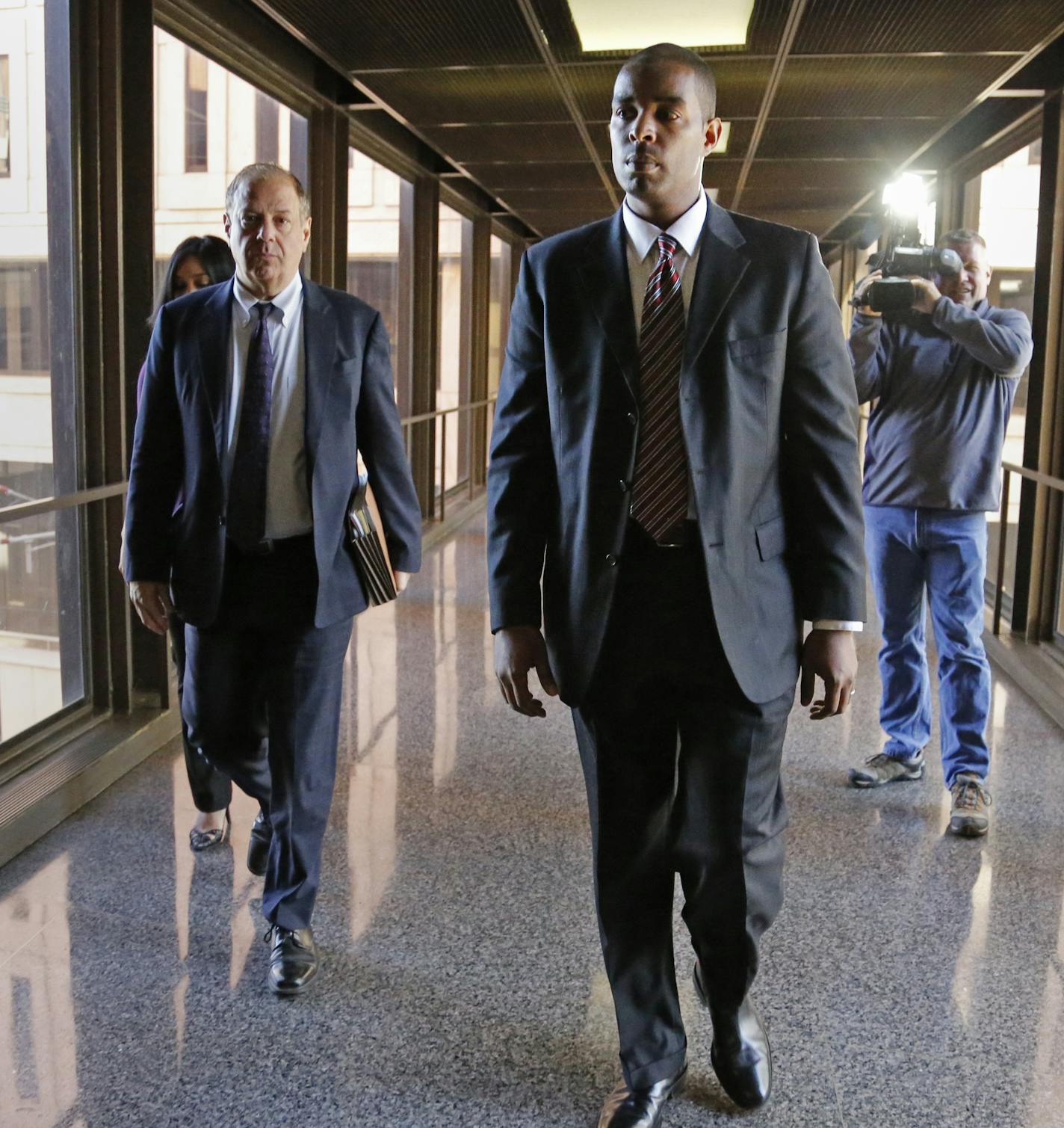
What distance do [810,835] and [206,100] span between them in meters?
3.57

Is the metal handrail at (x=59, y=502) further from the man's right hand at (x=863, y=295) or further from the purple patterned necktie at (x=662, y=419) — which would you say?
the man's right hand at (x=863, y=295)

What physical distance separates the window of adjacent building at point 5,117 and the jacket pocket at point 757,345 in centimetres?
261

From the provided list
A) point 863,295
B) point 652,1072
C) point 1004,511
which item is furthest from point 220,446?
point 1004,511

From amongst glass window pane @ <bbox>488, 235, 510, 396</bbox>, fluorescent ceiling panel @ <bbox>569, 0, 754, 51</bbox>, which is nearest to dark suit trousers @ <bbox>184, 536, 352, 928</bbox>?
fluorescent ceiling panel @ <bbox>569, 0, 754, 51</bbox>

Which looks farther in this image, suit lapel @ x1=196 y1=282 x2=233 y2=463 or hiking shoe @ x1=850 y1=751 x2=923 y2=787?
hiking shoe @ x1=850 y1=751 x2=923 y2=787

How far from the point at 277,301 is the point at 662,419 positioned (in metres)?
1.01

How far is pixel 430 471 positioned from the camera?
29.8 ft

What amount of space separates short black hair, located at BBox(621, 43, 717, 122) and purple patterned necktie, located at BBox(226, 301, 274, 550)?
98 centimetres

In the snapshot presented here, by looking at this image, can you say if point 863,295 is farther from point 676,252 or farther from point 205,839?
point 205,839

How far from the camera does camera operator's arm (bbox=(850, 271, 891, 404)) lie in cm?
350

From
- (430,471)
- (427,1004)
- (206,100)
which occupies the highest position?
(206,100)

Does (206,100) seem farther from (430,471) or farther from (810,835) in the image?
(430,471)

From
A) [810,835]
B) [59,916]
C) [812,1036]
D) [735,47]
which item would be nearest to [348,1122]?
[812,1036]

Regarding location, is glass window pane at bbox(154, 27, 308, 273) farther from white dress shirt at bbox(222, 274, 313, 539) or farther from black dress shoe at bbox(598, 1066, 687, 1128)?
black dress shoe at bbox(598, 1066, 687, 1128)
